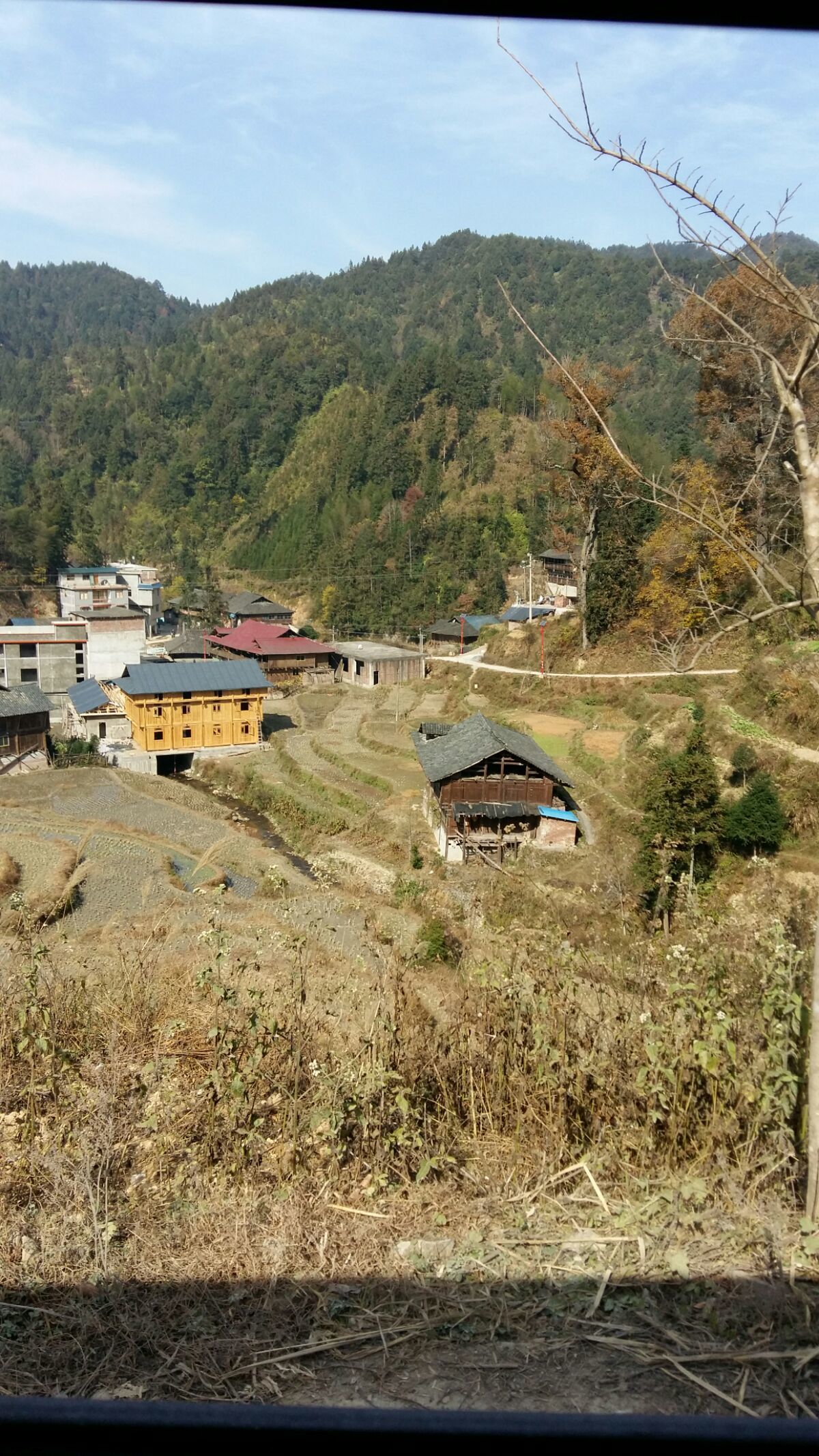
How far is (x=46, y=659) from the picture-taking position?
108ft

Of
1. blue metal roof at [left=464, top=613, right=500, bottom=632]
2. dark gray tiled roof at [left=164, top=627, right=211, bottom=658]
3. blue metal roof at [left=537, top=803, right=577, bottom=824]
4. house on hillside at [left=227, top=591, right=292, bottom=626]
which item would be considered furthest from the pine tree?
house on hillside at [left=227, top=591, right=292, bottom=626]

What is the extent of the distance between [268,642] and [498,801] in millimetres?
23955

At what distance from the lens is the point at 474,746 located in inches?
738

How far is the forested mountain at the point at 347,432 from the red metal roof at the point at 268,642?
6310 millimetres

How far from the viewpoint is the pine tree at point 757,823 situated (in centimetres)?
1373

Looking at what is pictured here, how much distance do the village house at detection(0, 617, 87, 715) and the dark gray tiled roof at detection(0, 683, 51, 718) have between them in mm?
4987

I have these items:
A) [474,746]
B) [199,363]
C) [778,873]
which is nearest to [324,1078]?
[778,873]

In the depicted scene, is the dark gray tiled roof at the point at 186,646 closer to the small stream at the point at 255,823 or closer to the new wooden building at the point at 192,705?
the new wooden building at the point at 192,705

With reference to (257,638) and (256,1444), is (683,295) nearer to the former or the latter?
(256,1444)

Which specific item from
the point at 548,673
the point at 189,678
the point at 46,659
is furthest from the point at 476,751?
the point at 46,659

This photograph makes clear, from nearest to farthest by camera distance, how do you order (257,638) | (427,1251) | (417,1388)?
(417,1388) < (427,1251) < (257,638)

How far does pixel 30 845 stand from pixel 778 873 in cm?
1389

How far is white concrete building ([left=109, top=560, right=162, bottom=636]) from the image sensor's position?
49500 mm

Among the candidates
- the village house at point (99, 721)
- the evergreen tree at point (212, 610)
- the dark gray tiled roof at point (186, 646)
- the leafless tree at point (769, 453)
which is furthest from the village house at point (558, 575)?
the leafless tree at point (769, 453)
